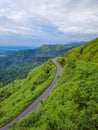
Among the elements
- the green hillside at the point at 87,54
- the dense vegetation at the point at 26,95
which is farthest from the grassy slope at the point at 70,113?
the green hillside at the point at 87,54

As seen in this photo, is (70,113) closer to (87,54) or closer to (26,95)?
(26,95)

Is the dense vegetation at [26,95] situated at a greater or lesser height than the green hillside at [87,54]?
lesser

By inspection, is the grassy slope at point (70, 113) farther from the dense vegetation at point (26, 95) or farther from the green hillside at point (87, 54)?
the green hillside at point (87, 54)

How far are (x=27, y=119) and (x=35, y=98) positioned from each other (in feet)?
90.3

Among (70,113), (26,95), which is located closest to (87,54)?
(26,95)

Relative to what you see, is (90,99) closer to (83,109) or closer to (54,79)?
(83,109)

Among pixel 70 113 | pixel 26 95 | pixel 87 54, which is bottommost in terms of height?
pixel 26 95

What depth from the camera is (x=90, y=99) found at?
48.0 m

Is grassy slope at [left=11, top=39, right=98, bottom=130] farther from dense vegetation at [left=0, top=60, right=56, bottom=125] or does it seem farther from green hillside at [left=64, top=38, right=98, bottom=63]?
green hillside at [left=64, top=38, right=98, bottom=63]

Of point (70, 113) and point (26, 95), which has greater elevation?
point (70, 113)

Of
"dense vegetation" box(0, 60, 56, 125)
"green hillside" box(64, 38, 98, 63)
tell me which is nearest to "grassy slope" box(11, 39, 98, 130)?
"dense vegetation" box(0, 60, 56, 125)

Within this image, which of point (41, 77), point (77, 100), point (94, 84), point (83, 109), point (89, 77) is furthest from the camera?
point (41, 77)

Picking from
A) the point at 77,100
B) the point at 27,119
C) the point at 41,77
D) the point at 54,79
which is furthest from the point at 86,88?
the point at 41,77

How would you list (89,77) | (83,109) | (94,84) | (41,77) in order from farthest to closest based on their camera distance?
(41,77) < (89,77) < (94,84) < (83,109)
